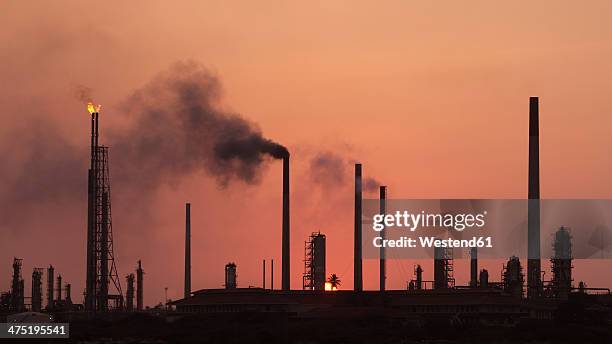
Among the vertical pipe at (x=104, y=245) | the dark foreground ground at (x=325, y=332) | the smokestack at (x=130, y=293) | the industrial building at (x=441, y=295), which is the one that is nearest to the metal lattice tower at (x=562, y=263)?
the industrial building at (x=441, y=295)

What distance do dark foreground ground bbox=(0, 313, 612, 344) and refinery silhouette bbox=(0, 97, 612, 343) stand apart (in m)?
0.10

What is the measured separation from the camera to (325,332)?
296 ft

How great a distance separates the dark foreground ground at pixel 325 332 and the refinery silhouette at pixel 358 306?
0.10m

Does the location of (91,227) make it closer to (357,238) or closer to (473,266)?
(357,238)

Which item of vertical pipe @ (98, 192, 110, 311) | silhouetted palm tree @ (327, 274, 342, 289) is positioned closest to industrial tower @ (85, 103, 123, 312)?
vertical pipe @ (98, 192, 110, 311)

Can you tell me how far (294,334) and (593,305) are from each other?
3433 cm

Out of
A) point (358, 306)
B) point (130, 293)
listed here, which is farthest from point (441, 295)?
point (130, 293)

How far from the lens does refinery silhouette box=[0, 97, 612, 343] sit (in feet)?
293

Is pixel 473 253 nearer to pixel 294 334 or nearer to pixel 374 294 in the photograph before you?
pixel 374 294

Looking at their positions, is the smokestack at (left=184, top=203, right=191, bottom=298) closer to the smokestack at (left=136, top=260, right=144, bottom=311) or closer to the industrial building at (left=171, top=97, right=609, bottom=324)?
the industrial building at (left=171, top=97, right=609, bottom=324)

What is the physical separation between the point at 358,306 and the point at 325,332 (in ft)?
79.3

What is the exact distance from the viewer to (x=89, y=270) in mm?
95625

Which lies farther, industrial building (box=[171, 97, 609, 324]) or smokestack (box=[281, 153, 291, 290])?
smokestack (box=[281, 153, 291, 290])

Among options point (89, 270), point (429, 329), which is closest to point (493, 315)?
point (429, 329)
